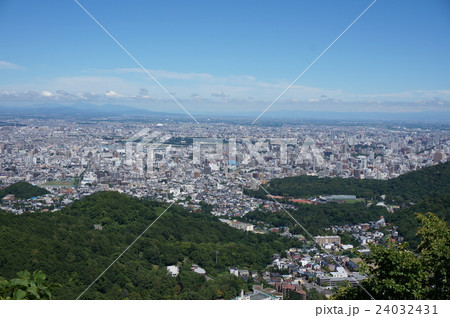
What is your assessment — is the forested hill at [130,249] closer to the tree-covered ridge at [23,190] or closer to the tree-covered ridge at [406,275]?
the tree-covered ridge at [23,190]

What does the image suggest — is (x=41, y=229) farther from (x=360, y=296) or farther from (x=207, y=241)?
(x=360, y=296)

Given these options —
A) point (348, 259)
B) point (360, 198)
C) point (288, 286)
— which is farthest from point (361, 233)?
point (288, 286)

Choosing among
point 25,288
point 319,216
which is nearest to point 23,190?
point 319,216

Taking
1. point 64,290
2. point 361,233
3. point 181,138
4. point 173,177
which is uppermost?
point 181,138
